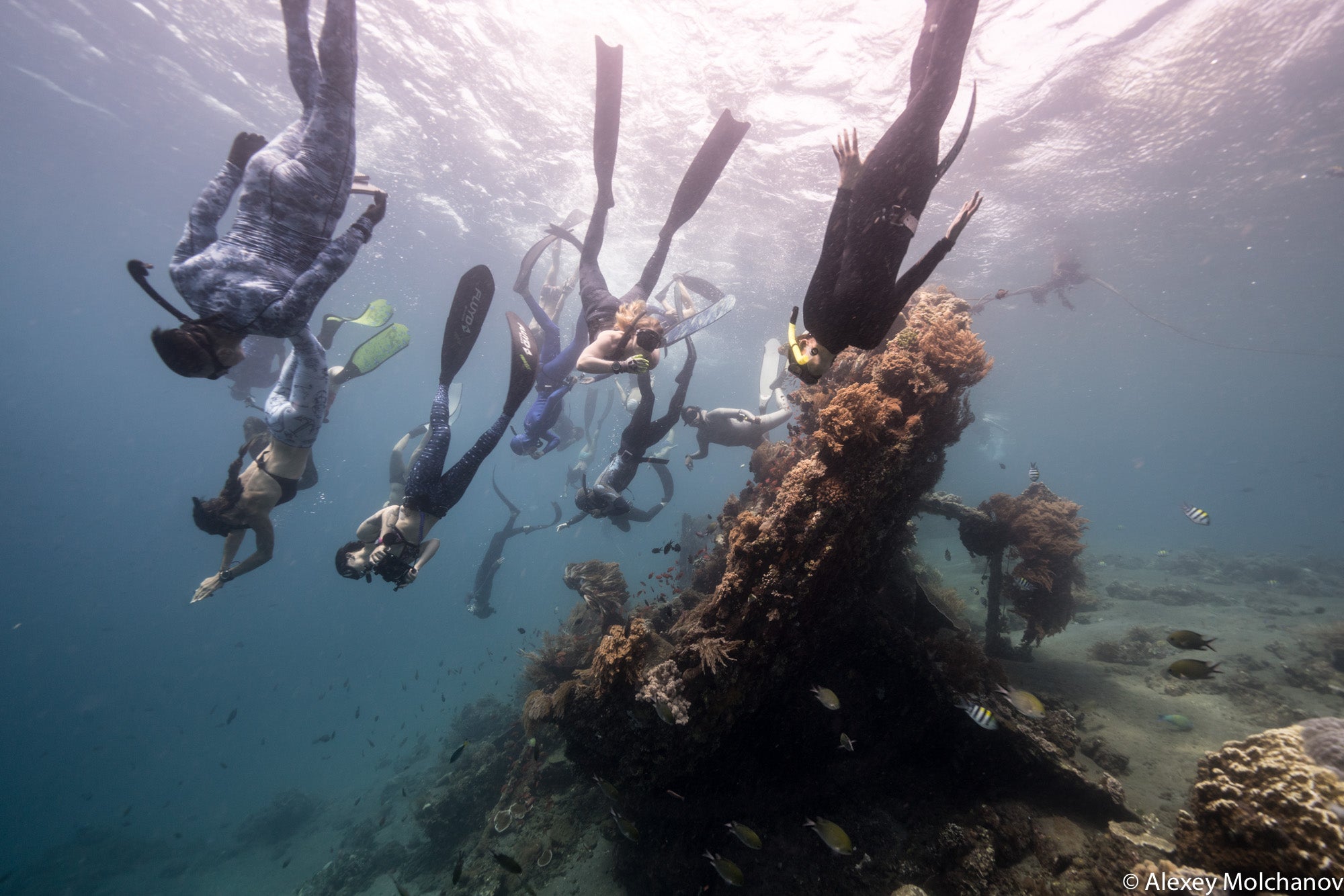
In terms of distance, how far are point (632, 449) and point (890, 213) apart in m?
6.72

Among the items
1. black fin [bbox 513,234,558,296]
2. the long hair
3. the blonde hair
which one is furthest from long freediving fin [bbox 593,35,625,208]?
the long hair

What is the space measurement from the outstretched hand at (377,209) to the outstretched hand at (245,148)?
1.13m

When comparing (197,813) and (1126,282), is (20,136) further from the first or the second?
(1126,282)

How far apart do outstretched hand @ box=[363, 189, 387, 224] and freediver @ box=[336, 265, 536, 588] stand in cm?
148

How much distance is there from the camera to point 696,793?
524 centimetres

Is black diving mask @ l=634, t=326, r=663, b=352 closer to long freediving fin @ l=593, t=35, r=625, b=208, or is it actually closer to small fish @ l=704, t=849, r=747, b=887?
long freediving fin @ l=593, t=35, r=625, b=208

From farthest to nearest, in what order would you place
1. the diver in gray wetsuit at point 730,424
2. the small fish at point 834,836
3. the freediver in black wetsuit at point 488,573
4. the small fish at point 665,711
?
the freediver in black wetsuit at point 488,573 → the diver in gray wetsuit at point 730,424 → the small fish at point 665,711 → the small fish at point 834,836

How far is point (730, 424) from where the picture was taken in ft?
31.1

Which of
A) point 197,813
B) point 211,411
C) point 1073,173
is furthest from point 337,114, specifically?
point 211,411

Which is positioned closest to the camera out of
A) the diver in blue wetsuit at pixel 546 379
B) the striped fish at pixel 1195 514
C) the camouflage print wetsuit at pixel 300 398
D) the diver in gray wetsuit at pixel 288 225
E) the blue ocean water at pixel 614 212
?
the diver in gray wetsuit at pixel 288 225

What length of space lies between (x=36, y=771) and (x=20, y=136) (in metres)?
50.0

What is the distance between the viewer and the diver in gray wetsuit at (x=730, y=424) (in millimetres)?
9430

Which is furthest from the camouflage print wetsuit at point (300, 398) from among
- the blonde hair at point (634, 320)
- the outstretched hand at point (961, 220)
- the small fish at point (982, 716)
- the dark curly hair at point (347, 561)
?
the small fish at point (982, 716)

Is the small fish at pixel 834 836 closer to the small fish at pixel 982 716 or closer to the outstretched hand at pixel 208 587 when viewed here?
the small fish at pixel 982 716
